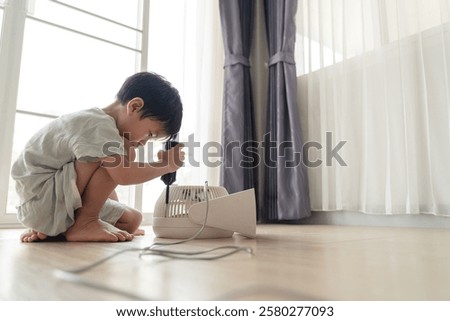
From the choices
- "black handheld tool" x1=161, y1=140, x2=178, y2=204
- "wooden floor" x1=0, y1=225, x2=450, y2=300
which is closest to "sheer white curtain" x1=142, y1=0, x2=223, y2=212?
"black handheld tool" x1=161, y1=140, x2=178, y2=204

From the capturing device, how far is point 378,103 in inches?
61.2

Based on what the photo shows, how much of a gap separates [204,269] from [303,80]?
1.73 m

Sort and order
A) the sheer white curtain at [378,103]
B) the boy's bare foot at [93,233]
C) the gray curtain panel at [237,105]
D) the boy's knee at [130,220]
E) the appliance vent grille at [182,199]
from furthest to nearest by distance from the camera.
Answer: the gray curtain panel at [237,105]
the sheer white curtain at [378,103]
the boy's knee at [130,220]
the appliance vent grille at [182,199]
the boy's bare foot at [93,233]

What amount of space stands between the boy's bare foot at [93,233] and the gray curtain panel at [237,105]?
108cm

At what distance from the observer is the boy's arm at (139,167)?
3.04 feet

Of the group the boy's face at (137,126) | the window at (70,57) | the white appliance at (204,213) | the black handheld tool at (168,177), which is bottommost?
the white appliance at (204,213)

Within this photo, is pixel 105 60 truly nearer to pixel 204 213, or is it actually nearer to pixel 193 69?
pixel 193 69

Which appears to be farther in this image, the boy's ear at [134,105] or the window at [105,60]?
the window at [105,60]

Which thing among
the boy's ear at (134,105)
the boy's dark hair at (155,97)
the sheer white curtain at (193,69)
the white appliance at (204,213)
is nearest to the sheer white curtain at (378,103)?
the sheer white curtain at (193,69)

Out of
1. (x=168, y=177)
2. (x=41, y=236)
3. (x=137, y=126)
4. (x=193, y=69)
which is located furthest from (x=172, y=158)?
(x=193, y=69)

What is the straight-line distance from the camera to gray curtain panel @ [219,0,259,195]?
198 cm

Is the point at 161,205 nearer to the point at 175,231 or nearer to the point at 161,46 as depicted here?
the point at 175,231

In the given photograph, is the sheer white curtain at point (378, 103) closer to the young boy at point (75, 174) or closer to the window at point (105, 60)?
the window at point (105, 60)
